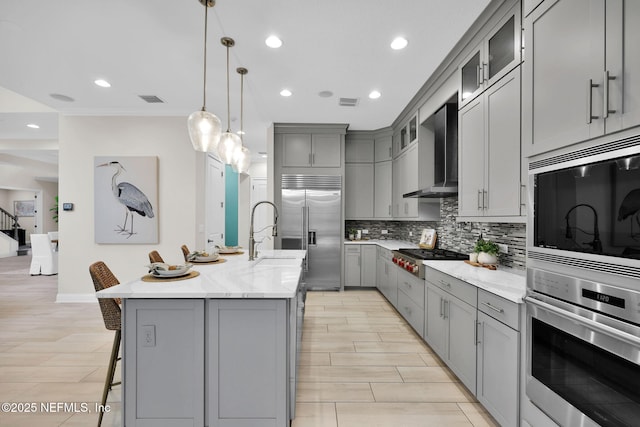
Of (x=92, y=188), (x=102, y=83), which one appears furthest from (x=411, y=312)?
(x=92, y=188)

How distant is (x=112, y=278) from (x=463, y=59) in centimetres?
328

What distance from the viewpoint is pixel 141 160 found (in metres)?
4.32

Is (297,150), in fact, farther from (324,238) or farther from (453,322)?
(453,322)

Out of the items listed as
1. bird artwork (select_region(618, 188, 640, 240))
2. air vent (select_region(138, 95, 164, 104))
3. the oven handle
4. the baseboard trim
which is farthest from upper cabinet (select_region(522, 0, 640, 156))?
the baseboard trim

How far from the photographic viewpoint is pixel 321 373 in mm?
2498

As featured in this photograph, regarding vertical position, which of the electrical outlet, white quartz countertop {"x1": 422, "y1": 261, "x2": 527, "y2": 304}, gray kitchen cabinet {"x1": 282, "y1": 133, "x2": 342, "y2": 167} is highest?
gray kitchen cabinet {"x1": 282, "y1": 133, "x2": 342, "y2": 167}

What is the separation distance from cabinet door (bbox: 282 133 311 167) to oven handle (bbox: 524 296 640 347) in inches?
158

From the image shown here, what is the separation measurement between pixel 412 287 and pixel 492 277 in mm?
1210

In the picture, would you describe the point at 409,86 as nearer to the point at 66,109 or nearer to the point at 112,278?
the point at 112,278

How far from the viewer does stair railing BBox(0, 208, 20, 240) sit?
11245 millimetres

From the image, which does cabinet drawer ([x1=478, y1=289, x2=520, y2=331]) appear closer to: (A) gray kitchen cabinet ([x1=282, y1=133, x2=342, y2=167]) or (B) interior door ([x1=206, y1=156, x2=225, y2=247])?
(A) gray kitchen cabinet ([x1=282, y1=133, x2=342, y2=167])

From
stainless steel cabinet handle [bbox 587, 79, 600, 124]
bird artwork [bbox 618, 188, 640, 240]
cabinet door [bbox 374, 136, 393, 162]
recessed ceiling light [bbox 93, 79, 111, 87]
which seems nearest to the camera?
bird artwork [bbox 618, 188, 640, 240]

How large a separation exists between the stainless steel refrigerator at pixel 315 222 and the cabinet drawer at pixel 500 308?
3138 millimetres

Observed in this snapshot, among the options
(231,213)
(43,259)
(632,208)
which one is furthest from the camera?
(231,213)
